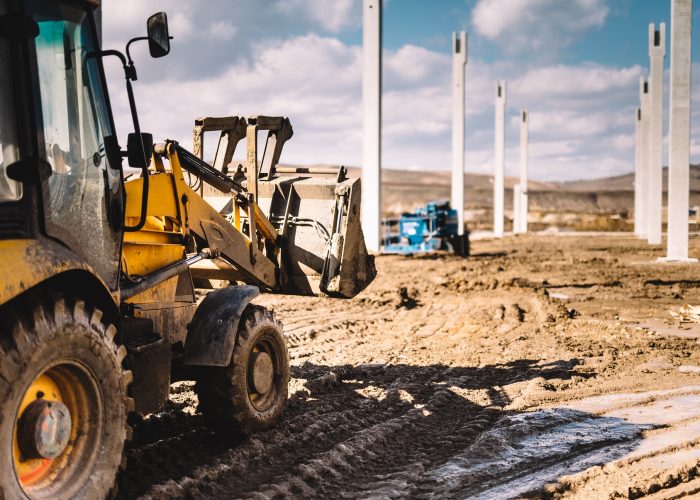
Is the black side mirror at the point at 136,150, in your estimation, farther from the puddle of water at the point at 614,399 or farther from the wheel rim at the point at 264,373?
the puddle of water at the point at 614,399

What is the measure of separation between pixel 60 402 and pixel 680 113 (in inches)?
871

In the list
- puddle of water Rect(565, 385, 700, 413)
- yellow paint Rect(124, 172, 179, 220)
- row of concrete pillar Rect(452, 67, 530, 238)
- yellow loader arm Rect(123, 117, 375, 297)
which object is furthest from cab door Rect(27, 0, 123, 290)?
row of concrete pillar Rect(452, 67, 530, 238)

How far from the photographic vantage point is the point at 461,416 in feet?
21.9

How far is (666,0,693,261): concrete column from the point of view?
2181cm

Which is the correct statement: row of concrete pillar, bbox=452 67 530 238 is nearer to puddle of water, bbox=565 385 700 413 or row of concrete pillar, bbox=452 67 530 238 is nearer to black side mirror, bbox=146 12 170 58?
puddle of water, bbox=565 385 700 413

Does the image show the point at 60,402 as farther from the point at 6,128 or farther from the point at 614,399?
the point at 614,399

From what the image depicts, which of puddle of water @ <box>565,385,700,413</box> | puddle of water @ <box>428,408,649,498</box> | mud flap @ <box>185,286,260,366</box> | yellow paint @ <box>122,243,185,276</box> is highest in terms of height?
yellow paint @ <box>122,243,185,276</box>

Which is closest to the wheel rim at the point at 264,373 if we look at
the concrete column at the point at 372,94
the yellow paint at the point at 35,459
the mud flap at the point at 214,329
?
the mud flap at the point at 214,329

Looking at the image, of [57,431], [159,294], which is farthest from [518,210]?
[57,431]

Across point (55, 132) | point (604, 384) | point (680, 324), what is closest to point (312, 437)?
point (55, 132)

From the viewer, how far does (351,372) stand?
8.20m

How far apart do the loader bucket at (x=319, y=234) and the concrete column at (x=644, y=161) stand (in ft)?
119

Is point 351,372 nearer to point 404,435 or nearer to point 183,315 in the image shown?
point 404,435

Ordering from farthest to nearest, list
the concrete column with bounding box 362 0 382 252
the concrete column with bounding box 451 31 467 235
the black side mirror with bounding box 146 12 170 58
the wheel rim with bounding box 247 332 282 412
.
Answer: the concrete column with bounding box 451 31 467 235 < the concrete column with bounding box 362 0 382 252 < the wheel rim with bounding box 247 332 282 412 < the black side mirror with bounding box 146 12 170 58
